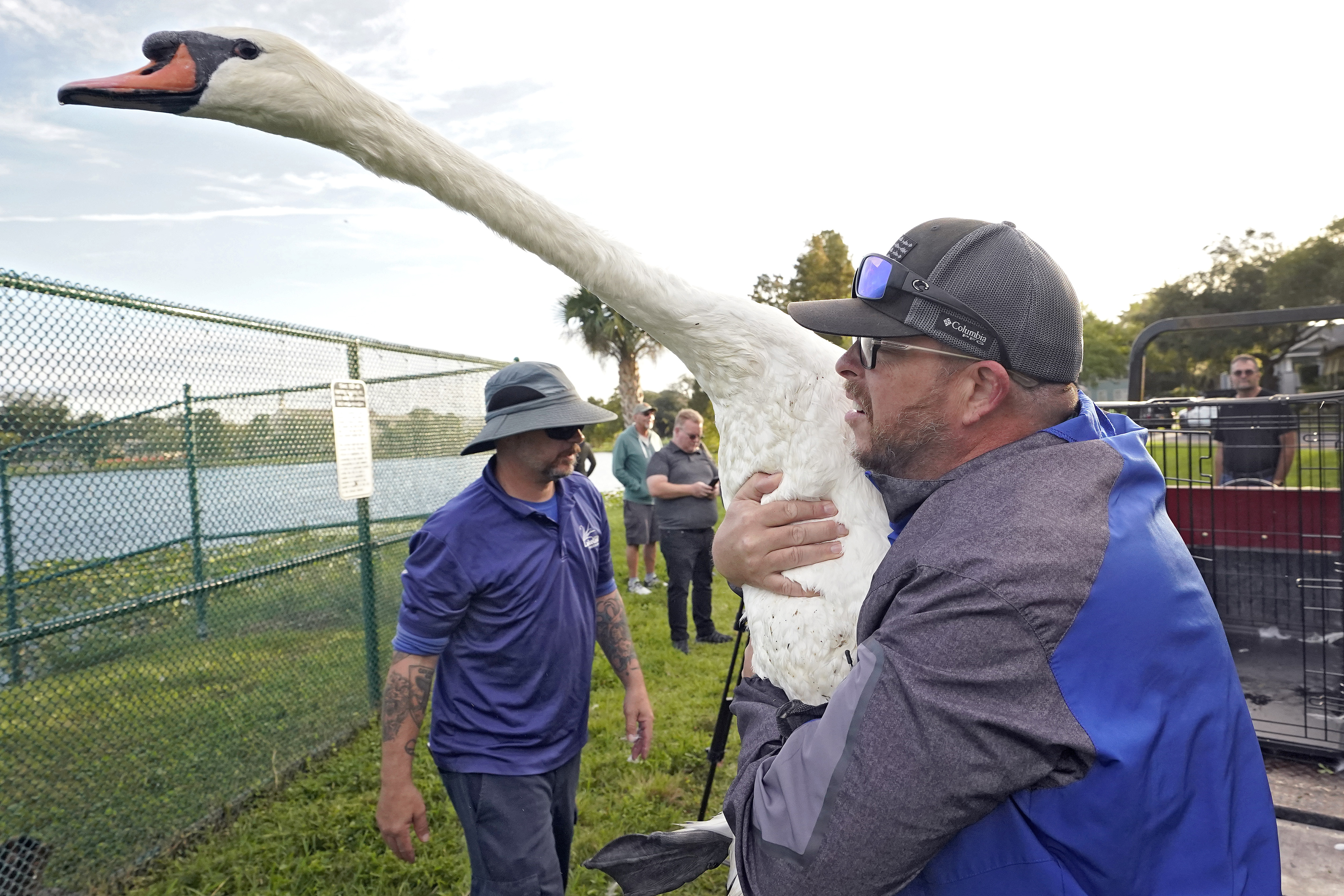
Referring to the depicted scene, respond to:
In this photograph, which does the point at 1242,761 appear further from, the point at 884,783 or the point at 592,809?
the point at 592,809

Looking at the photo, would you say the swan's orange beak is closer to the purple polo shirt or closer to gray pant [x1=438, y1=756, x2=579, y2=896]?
the purple polo shirt

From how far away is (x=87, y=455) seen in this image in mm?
4000

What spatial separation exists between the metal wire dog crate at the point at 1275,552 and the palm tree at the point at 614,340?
27173 mm

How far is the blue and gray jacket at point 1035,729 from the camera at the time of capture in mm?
1022

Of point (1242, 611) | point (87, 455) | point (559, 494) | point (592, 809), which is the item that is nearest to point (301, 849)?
point (592, 809)

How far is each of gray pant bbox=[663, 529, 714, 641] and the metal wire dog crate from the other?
4210 millimetres

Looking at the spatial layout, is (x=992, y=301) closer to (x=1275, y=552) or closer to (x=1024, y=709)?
(x=1024, y=709)

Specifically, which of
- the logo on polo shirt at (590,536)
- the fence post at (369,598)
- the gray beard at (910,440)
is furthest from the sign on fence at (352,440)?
the gray beard at (910,440)

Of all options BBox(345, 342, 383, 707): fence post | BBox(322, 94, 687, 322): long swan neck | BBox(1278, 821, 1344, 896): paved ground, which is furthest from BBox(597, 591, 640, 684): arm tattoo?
BBox(345, 342, 383, 707): fence post

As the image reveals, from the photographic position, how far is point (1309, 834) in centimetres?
393

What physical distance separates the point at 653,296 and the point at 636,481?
26.7ft

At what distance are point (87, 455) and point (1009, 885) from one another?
4.76m

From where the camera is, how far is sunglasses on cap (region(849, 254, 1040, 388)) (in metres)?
1.28

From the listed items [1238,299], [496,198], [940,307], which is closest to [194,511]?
[496,198]
